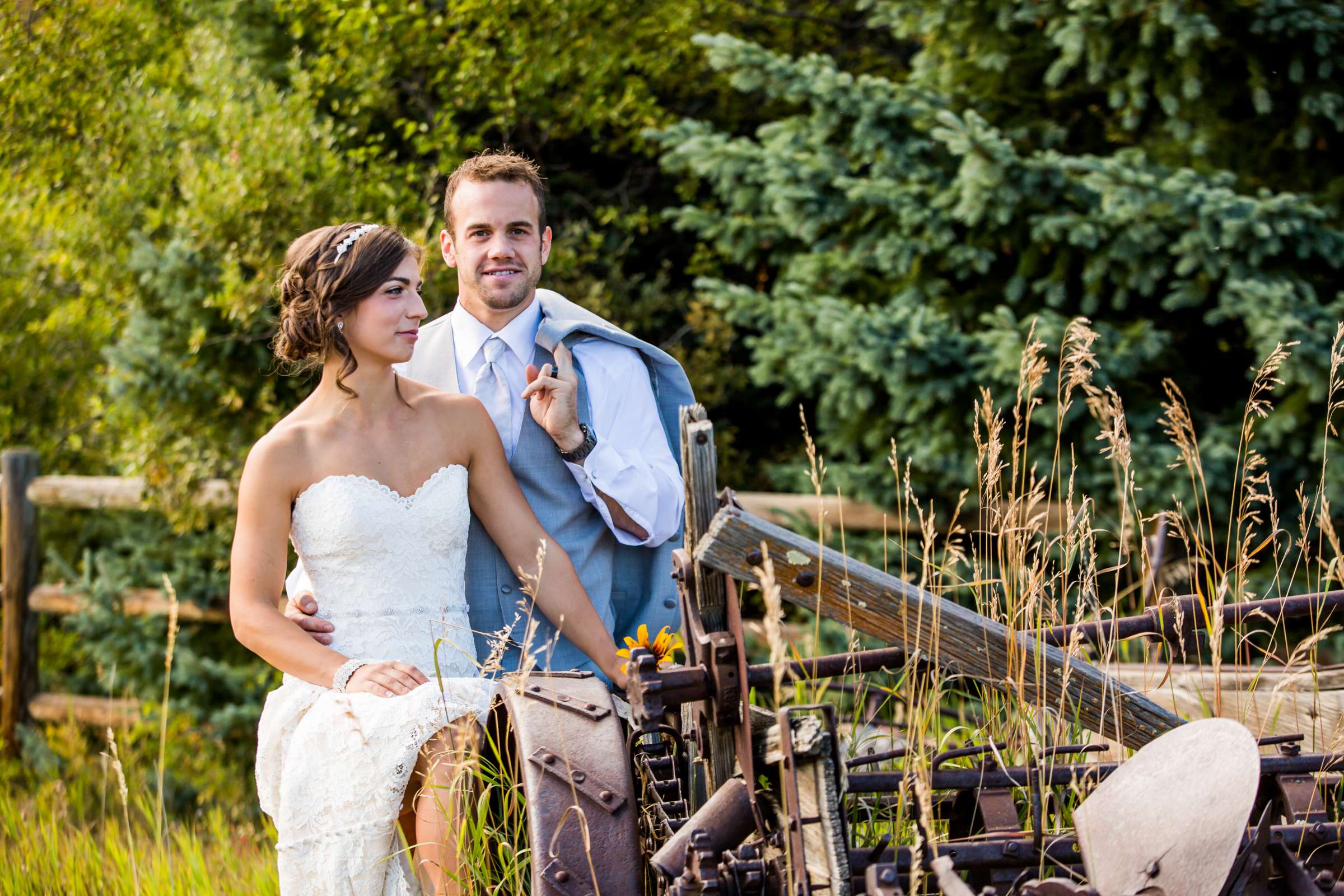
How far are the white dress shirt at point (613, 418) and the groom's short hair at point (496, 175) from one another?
0.26 metres

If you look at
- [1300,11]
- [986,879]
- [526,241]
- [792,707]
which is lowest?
[986,879]

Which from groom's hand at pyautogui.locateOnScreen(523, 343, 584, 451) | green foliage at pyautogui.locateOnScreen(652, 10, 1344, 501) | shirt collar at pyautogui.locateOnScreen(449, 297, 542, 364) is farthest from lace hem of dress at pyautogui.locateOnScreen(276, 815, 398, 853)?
green foliage at pyautogui.locateOnScreen(652, 10, 1344, 501)

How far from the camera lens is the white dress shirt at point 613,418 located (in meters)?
3.04

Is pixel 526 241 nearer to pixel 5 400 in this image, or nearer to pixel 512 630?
pixel 512 630

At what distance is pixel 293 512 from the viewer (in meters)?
2.93

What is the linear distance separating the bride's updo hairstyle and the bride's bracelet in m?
0.71

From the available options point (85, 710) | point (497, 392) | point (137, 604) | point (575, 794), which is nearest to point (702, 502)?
point (575, 794)

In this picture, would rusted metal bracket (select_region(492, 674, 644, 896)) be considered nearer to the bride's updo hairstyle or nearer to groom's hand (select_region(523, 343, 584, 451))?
groom's hand (select_region(523, 343, 584, 451))

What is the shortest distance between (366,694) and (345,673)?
111 millimetres

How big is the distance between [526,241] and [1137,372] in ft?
11.3

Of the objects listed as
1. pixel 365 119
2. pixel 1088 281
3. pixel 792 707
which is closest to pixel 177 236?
pixel 365 119

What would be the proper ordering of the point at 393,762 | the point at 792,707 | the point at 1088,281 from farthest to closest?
the point at 1088,281, the point at 393,762, the point at 792,707

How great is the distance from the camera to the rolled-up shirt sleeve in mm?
3035

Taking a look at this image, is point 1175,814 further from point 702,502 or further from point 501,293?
point 501,293
